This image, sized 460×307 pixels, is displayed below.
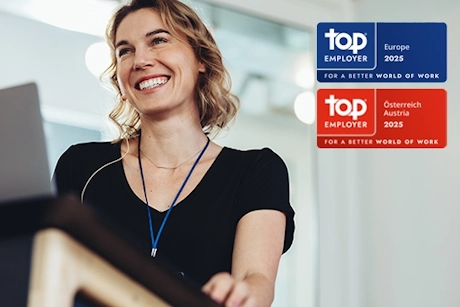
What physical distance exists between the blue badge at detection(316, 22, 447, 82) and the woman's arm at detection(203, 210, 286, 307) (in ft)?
4.70

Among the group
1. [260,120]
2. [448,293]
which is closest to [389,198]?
[448,293]

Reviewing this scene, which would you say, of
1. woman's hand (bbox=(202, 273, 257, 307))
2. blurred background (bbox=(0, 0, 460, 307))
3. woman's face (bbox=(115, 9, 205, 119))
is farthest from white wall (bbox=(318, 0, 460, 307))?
woman's hand (bbox=(202, 273, 257, 307))

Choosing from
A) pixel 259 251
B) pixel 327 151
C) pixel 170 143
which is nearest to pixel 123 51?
pixel 170 143

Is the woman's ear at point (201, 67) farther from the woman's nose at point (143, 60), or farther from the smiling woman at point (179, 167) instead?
the woman's nose at point (143, 60)

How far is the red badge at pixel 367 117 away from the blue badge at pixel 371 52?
6 centimetres

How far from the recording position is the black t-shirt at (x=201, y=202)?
4.33ft

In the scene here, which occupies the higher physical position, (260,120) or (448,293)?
(260,120)

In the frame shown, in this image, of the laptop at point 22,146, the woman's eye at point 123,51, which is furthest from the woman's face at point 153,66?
the laptop at point 22,146

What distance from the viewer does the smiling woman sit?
4.31ft

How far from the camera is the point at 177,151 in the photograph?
1499 millimetres

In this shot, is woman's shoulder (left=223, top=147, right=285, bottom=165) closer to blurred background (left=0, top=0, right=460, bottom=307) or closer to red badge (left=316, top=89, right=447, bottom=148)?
blurred background (left=0, top=0, right=460, bottom=307)

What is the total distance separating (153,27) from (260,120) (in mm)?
2035

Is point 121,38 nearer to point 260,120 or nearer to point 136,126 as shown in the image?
point 136,126

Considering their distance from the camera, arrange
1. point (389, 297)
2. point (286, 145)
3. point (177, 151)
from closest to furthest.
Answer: point (177, 151), point (389, 297), point (286, 145)
